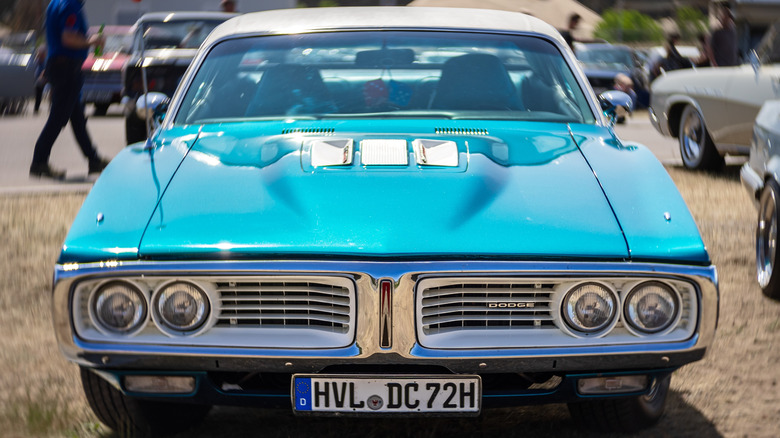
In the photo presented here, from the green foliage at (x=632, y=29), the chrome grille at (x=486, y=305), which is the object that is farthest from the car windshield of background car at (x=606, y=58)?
the green foliage at (x=632, y=29)

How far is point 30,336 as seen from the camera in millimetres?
4539

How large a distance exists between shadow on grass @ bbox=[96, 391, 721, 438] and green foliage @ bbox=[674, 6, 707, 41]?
140 ft

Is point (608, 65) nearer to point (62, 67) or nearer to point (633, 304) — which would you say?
point (62, 67)

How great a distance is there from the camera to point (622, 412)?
10.8 ft

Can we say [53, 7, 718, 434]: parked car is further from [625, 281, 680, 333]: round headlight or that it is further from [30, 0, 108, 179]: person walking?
[30, 0, 108, 179]: person walking

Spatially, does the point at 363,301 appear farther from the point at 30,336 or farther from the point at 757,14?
the point at 757,14

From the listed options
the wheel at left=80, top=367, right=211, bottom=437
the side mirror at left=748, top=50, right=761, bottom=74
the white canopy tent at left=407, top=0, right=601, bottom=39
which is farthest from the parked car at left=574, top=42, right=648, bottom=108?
the wheel at left=80, top=367, right=211, bottom=437

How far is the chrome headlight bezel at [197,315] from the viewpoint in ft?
9.35

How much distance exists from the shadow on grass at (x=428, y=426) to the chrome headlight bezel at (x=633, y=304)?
0.60 m

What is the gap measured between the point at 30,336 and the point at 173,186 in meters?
1.70

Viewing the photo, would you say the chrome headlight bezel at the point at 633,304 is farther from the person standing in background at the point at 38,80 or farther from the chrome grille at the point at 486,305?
the person standing in background at the point at 38,80

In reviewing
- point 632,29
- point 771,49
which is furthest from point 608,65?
point 632,29

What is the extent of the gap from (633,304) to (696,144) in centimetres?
680

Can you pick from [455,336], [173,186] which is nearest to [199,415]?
[173,186]
